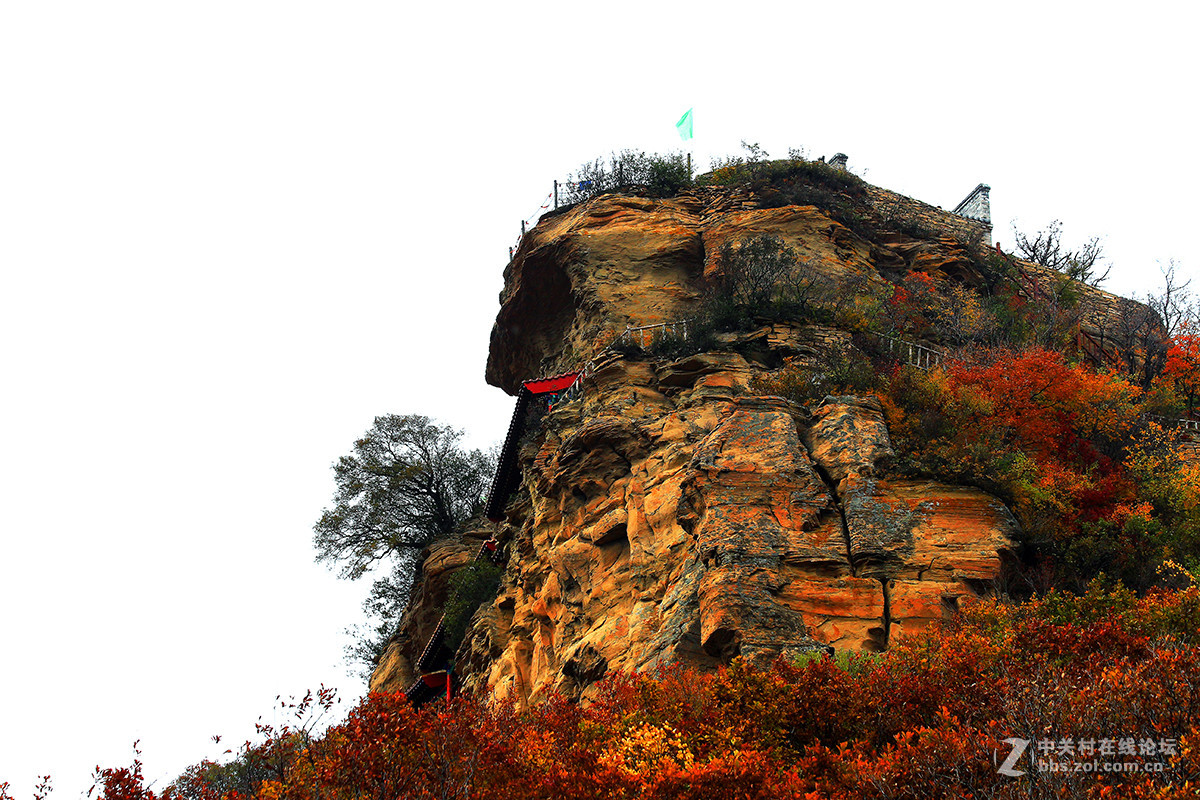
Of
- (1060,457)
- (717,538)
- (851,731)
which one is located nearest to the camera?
(851,731)

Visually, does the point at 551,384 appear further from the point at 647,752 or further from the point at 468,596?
the point at 647,752

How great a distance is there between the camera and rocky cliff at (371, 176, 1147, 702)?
620 inches

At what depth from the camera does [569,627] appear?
21.1m

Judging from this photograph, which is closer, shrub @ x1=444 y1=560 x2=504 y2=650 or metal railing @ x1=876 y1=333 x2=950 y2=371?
metal railing @ x1=876 y1=333 x2=950 y2=371

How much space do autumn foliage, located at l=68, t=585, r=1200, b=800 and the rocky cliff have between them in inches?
74.9

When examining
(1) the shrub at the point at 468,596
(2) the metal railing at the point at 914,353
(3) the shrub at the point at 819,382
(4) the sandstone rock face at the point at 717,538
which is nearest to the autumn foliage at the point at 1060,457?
(3) the shrub at the point at 819,382

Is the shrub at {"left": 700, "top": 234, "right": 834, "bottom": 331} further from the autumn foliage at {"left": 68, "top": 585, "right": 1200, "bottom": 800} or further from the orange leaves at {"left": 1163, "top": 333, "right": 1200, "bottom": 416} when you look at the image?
the autumn foliage at {"left": 68, "top": 585, "right": 1200, "bottom": 800}

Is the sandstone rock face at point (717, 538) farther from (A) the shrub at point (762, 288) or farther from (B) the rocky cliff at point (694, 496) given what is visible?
(A) the shrub at point (762, 288)

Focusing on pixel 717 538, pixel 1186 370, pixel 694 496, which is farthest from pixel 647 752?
pixel 1186 370

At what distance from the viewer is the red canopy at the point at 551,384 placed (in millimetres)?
31516

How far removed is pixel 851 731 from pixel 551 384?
70.2ft

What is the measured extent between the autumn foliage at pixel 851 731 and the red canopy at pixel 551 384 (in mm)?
18133

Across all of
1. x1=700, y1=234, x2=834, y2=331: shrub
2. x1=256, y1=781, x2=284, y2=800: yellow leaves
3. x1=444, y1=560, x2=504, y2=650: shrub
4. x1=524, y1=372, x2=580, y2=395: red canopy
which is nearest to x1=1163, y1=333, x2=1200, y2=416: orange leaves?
x1=700, y1=234, x2=834, y2=331: shrub

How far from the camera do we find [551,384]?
3209 centimetres
